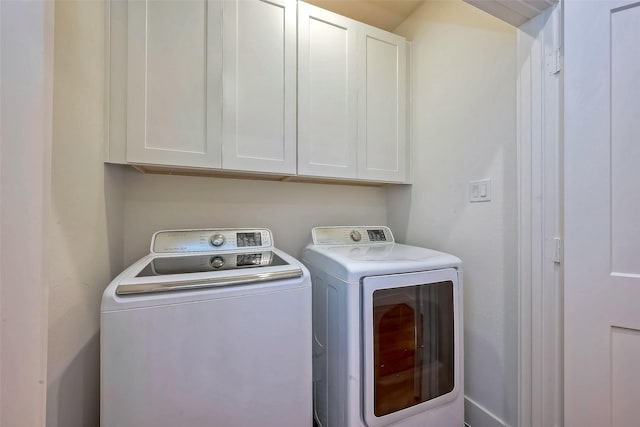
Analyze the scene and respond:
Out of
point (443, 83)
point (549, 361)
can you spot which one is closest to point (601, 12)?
point (443, 83)

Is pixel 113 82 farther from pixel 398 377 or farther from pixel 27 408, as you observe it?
pixel 398 377

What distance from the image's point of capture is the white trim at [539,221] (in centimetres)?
110

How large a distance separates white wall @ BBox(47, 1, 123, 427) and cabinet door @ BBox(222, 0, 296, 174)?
21.7 inches

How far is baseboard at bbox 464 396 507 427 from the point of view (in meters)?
1.36

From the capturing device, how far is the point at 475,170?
1492mm

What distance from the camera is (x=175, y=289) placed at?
2.84ft

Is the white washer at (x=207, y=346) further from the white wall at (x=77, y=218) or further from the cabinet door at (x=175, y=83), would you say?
the cabinet door at (x=175, y=83)

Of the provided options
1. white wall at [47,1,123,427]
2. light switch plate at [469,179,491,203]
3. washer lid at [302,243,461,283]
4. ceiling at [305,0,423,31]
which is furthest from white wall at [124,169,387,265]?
ceiling at [305,0,423,31]

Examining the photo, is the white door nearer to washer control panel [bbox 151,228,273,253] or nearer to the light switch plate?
the light switch plate

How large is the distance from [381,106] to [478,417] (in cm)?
205

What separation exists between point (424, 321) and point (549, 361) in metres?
0.53

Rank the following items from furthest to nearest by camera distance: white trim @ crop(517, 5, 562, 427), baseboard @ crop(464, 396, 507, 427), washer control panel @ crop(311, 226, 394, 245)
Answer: washer control panel @ crop(311, 226, 394, 245), baseboard @ crop(464, 396, 507, 427), white trim @ crop(517, 5, 562, 427)

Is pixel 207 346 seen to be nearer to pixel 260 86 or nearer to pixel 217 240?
pixel 217 240

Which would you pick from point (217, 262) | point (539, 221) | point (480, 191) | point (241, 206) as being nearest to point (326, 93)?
point (241, 206)
